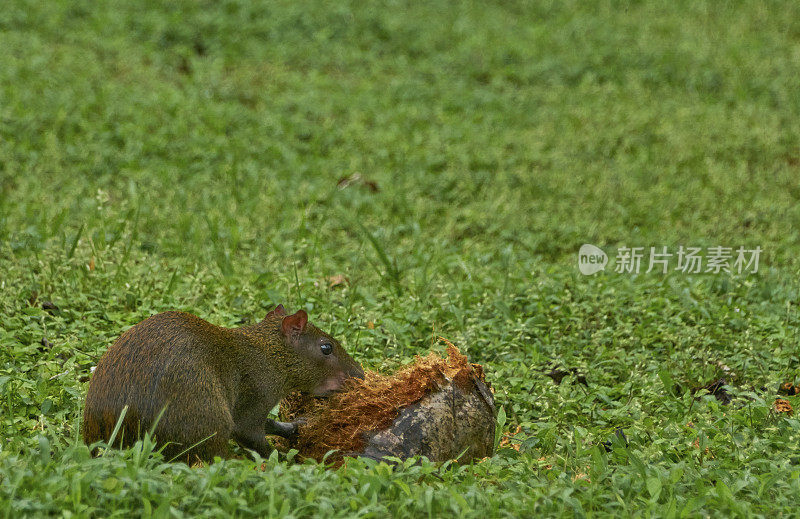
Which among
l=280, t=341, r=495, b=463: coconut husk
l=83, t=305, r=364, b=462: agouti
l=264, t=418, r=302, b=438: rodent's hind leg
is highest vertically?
l=83, t=305, r=364, b=462: agouti

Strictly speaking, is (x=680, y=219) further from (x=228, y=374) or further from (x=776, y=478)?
(x=228, y=374)

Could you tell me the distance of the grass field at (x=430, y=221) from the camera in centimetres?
368

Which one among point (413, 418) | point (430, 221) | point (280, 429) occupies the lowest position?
point (280, 429)

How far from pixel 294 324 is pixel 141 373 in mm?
880

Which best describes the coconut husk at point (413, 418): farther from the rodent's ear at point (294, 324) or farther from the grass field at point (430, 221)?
the rodent's ear at point (294, 324)

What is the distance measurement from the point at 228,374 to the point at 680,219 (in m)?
5.31

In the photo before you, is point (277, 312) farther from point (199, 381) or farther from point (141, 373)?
point (141, 373)

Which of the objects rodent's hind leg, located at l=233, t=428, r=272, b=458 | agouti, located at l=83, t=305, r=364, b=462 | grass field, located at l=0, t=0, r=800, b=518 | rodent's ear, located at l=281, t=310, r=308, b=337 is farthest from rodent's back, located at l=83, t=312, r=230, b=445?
rodent's ear, located at l=281, t=310, r=308, b=337

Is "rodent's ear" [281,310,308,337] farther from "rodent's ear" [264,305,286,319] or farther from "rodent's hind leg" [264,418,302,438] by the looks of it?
"rodent's hind leg" [264,418,302,438]

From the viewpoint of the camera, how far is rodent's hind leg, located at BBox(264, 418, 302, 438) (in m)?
4.38

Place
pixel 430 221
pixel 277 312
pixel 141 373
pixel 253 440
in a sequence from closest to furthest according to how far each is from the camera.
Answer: pixel 141 373 < pixel 253 440 < pixel 277 312 < pixel 430 221

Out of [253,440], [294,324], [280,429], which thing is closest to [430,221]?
[294,324]

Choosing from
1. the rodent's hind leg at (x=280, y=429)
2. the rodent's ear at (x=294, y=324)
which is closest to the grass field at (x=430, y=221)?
the rodent's hind leg at (x=280, y=429)

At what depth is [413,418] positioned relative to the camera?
159 inches
